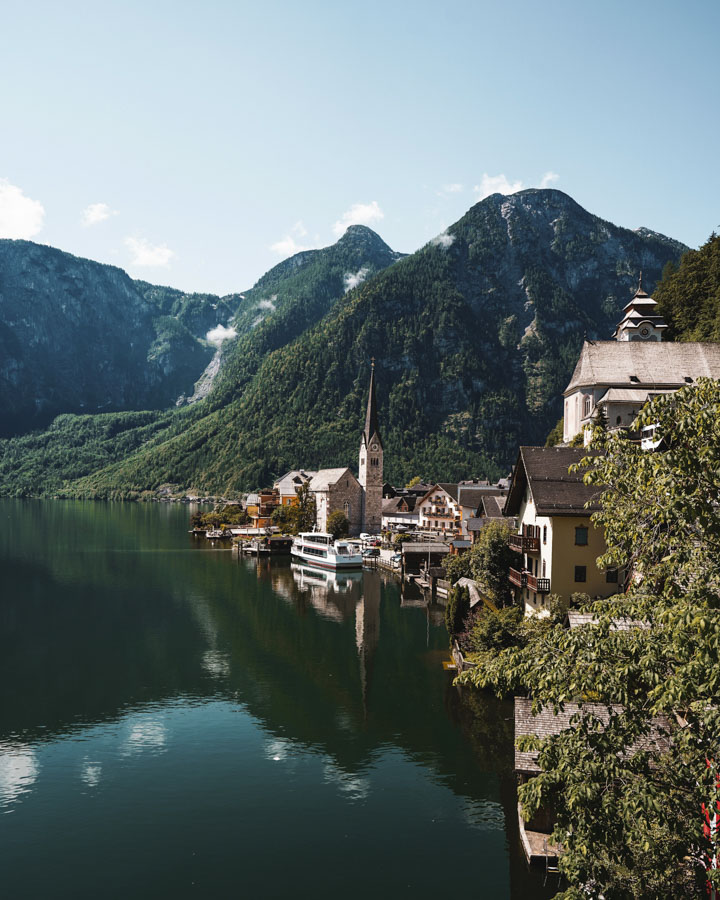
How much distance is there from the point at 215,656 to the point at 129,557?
6116 cm

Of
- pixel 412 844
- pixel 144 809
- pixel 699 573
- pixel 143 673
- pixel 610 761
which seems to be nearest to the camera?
pixel 610 761

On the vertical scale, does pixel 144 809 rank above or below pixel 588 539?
below

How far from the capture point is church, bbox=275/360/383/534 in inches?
5310

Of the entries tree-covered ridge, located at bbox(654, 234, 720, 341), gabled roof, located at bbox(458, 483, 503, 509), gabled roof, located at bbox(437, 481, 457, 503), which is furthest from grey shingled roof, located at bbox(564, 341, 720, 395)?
gabled roof, located at bbox(437, 481, 457, 503)

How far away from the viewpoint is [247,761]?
3325cm

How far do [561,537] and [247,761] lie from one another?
2118 centimetres

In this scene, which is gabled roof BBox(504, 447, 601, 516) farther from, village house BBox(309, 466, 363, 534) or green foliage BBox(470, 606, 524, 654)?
village house BBox(309, 466, 363, 534)

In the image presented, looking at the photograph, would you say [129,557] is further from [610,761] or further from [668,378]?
[610,761]

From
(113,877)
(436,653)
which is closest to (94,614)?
(436,653)

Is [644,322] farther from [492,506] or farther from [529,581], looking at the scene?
[529,581]

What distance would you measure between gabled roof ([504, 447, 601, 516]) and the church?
291ft

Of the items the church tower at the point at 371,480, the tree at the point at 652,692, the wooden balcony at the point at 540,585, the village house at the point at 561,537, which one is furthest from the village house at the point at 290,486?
the tree at the point at 652,692

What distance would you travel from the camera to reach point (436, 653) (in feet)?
173

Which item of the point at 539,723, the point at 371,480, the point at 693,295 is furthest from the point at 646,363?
the point at 539,723
